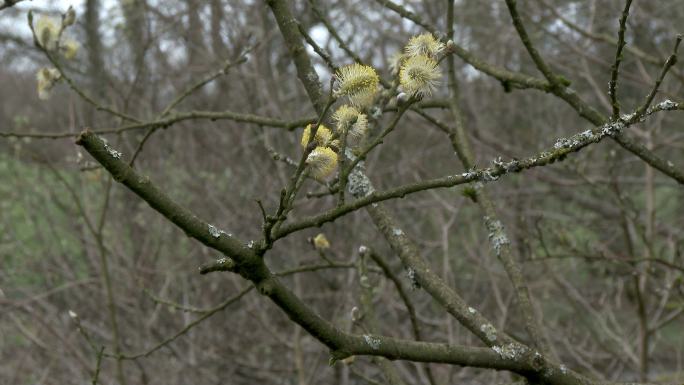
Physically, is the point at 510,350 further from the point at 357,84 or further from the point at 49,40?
the point at 49,40

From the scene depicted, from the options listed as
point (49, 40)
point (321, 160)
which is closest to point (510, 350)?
point (321, 160)

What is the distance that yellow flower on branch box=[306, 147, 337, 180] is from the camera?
1.29 metres

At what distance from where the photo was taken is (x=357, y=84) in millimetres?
1309

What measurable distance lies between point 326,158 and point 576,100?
3.37 ft

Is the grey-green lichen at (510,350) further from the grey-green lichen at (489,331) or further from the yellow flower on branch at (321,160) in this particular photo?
the yellow flower on branch at (321,160)

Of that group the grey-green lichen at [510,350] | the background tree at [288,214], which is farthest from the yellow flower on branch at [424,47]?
the background tree at [288,214]

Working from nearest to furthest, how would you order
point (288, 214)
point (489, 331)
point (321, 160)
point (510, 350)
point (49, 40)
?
point (321, 160) → point (510, 350) → point (489, 331) → point (49, 40) → point (288, 214)

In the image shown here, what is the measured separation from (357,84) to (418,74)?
0.11m

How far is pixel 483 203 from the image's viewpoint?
2.13 m

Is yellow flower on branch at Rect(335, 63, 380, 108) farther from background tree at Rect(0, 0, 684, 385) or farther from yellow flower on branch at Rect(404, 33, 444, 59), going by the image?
background tree at Rect(0, 0, 684, 385)

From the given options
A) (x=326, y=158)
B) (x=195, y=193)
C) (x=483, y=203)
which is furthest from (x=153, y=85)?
(x=326, y=158)

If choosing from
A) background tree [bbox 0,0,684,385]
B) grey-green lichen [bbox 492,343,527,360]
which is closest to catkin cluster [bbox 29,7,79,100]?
background tree [bbox 0,0,684,385]

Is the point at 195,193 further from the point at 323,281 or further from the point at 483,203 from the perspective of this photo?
the point at 483,203

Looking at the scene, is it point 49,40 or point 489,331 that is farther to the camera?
point 49,40
